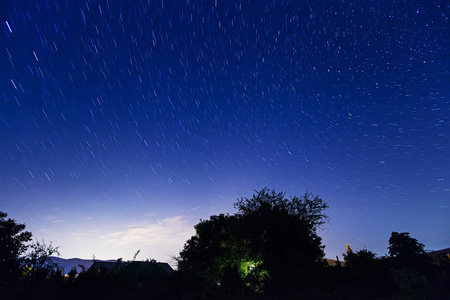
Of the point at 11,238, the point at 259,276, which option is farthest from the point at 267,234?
the point at 11,238

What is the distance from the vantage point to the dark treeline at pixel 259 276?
666cm

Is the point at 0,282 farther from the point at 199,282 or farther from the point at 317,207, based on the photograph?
the point at 317,207

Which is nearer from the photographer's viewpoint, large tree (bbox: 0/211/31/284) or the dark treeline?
the dark treeline

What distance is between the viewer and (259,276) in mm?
14430

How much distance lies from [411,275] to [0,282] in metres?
13.8

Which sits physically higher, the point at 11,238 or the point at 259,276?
the point at 11,238

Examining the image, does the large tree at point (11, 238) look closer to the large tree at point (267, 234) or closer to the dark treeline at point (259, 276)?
the dark treeline at point (259, 276)

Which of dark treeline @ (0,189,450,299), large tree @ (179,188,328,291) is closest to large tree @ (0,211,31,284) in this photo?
dark treeline @ (0,189,450,299)

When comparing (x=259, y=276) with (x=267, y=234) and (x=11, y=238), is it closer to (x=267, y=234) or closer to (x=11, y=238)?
(x=267, y=234)

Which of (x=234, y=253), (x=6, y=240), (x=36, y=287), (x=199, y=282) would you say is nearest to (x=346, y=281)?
(x=199, y=282)

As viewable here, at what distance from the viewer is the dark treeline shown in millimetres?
6660

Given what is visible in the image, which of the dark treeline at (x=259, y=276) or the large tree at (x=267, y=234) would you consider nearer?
the dark treeline at (x=259, y=276)

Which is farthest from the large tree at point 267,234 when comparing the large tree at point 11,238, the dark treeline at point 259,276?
the large tree at point 11,238

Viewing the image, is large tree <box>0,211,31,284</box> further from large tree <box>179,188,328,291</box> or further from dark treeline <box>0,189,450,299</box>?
large tree <box>179,188,328,291</box>
